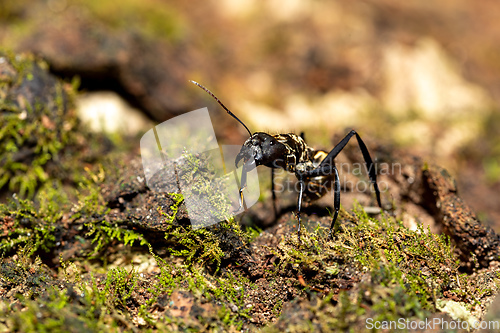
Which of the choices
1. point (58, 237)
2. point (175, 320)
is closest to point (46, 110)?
point (58, 237)

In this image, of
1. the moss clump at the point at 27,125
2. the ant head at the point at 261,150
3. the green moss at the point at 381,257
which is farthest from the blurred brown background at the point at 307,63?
the green moss at the point at 381,257

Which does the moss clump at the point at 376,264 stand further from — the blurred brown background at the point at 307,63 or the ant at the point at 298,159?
the blurred brown background at the point at 307,63

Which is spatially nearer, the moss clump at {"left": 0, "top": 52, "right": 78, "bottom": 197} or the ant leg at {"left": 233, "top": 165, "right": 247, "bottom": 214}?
the ant leg at {"left": 233, "top": 165, "right": 247, "bottom": 214}

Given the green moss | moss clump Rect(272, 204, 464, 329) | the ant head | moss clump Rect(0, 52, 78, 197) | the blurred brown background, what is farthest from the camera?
the blurred brown background

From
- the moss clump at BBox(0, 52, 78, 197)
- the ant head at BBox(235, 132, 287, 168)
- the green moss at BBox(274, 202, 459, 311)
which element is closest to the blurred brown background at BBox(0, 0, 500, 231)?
the moss clump at BBox(0, 52, 78, 197)

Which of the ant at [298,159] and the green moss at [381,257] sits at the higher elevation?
the ant at [298,159]

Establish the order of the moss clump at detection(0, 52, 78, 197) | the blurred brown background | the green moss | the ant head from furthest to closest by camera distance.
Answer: the blurred brown background → the moss clump at detection(0, 52, 78, 197) → the ant head → the green moss

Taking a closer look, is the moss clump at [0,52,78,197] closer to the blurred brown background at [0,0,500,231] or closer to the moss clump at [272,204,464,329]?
the blurred brown background at [0,0,500,231]

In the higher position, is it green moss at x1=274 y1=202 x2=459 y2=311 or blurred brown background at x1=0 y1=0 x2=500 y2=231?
blurred brown background at x1=0 y1=0 x2=500 y2=231
